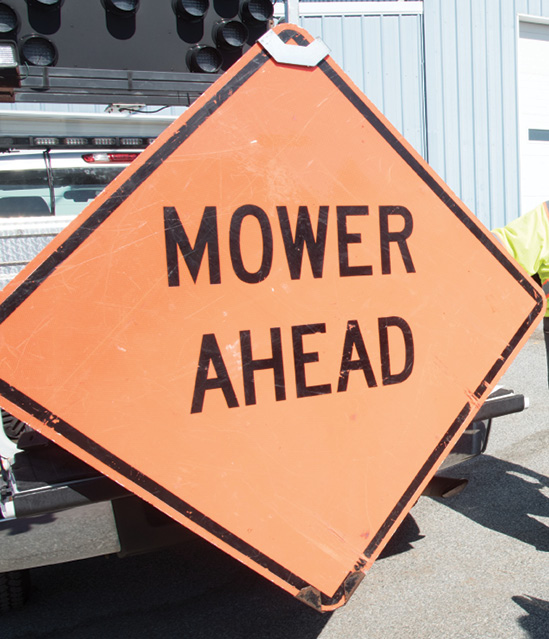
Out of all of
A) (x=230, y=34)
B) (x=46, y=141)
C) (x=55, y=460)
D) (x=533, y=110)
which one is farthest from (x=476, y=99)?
(x=55, y=460)

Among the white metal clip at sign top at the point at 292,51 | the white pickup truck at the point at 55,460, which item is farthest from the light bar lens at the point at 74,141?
the white metal clip at sign top at the point at 292,51

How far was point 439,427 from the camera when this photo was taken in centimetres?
242

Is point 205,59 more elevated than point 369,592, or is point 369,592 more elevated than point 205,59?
point 205,59

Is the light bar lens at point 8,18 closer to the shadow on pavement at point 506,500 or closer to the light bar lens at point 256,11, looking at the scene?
the light bar lens at point 256,11

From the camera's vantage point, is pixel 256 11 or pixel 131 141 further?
pixel 256 11

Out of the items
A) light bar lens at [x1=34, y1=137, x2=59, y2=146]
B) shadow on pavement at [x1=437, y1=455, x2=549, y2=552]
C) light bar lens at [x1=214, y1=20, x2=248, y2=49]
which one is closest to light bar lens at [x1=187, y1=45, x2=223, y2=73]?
→ light bar lens at [x1=214, y1=20, x2=248, y2=49]

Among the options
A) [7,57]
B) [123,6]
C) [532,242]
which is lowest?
[532,242]

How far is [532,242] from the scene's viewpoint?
354 centimetres

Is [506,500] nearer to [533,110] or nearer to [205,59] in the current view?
[205,59]

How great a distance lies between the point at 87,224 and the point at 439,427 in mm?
1285

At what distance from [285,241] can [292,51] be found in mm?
573

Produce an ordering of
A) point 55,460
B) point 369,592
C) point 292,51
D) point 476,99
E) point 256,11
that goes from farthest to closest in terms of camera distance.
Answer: point 476,99 < point 256,11 < point 369,592 < point 55,460 < point 292,51

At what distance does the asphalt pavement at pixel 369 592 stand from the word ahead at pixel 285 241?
1.29 meters

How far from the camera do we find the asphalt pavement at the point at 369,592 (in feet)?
9.76
